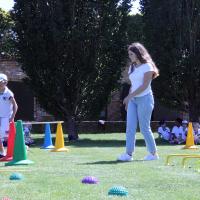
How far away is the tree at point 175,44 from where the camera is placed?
17.4 metres

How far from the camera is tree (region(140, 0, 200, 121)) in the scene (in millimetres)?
17406

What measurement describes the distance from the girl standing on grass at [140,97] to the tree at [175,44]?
8679mm

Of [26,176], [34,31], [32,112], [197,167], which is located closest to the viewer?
[26,176]

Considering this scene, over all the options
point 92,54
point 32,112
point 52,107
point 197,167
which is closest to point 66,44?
point 92,54

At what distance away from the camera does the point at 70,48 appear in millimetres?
17172

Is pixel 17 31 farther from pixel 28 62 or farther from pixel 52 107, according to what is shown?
pixel 52 107

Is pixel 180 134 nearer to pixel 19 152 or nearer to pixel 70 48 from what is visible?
pixel 70 48

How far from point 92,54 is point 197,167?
393 inches

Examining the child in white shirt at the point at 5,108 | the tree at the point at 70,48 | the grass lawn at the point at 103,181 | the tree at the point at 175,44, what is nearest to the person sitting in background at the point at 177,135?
the tree at the point at 175,44

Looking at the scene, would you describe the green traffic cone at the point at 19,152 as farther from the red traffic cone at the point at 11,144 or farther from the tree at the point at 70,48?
the tree at the point at 70,48

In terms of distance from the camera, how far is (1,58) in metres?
24.9

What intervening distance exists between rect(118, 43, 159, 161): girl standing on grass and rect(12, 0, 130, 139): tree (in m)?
8.39

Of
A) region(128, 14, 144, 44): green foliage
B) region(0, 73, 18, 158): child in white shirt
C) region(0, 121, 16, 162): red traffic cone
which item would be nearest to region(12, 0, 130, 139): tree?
region(128, 14, 144, 44): green foliage

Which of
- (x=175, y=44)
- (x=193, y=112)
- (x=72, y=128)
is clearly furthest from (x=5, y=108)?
(x=193, y=112)
